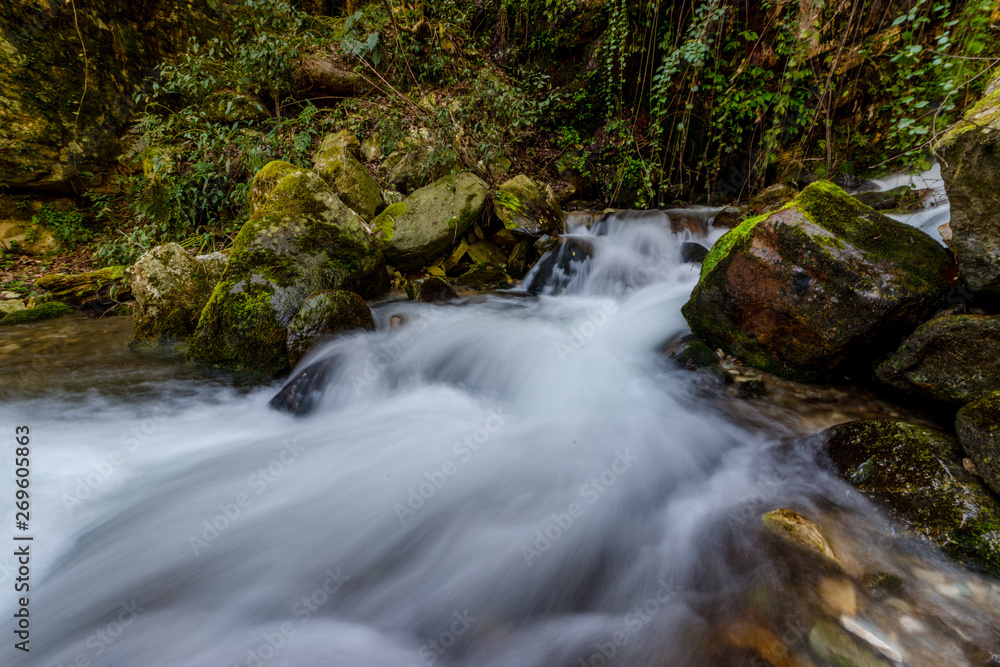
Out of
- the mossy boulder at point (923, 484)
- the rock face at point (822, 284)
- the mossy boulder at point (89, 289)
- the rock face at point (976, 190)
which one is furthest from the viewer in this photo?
the mossy boulder at point (89, 289)

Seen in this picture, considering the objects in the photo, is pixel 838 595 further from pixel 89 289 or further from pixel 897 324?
pixel 89 289

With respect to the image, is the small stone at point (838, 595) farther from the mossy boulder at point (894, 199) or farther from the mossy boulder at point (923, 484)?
the mossy boulder at point (894, 199)

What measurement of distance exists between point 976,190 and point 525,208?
510 centimetres

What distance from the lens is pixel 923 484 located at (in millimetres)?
1860

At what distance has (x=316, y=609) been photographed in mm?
1660

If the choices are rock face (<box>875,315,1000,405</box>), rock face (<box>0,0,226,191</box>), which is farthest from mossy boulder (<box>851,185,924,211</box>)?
rock face (<box>0,0,226,191</box>)

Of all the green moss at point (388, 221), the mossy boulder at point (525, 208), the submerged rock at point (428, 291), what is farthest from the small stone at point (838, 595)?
the mossy boulder at point (525, 208)

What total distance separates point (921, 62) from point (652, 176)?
3.79 meters

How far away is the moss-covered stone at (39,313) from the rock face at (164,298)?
2047mm

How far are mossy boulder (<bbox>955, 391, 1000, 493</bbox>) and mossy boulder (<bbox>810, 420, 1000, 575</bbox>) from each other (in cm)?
5

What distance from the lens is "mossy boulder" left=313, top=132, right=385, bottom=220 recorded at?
5912 millimetres

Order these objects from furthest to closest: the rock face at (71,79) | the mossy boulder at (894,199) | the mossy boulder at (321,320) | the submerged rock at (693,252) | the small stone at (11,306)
A: the rock face at (71,79)
the submerged rock at (693,252)
the mossy boulder at (894,199)
the small stone at (11,306)
the mossy boulder at (321,320)

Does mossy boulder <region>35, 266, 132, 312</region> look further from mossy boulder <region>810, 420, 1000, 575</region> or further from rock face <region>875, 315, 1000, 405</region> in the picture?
rock face <region>875, 315, 1000, 405</region>

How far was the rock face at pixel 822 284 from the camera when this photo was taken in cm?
269
